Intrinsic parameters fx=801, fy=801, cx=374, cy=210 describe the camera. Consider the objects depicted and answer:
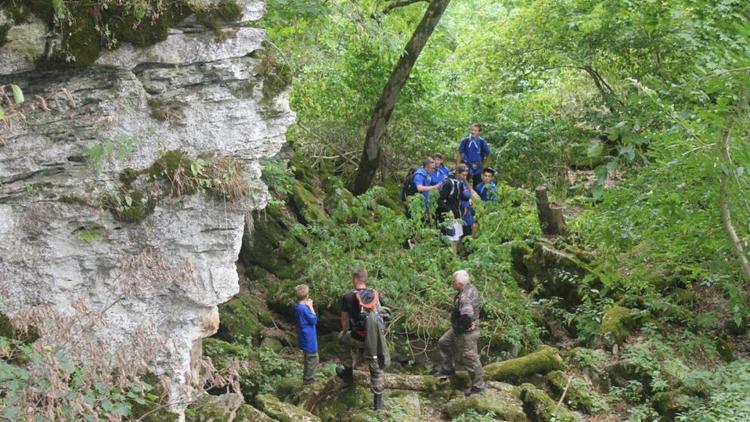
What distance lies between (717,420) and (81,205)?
6.38m

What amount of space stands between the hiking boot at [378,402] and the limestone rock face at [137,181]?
222 centimetres

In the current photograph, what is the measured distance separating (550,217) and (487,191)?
1.28m

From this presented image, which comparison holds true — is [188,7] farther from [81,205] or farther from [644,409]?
[644,409]

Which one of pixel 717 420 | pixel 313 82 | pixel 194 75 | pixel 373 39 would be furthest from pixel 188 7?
pixel 313 82

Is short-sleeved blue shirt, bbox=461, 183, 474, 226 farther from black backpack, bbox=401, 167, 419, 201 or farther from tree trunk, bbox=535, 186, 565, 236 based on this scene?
tree trunk, bbox=535, 186, 565, 236

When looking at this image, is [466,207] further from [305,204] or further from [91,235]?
[91,235]

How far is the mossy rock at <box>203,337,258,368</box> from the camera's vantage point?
922 cm

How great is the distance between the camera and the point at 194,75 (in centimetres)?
693

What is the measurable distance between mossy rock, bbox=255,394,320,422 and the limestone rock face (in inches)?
45.7

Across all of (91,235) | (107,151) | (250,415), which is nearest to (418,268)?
(250,415)

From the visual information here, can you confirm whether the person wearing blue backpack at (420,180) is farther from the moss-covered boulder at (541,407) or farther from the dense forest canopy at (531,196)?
the moss-covered boulder at (541,407)

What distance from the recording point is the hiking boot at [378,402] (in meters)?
8.60

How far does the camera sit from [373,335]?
27.9 feet

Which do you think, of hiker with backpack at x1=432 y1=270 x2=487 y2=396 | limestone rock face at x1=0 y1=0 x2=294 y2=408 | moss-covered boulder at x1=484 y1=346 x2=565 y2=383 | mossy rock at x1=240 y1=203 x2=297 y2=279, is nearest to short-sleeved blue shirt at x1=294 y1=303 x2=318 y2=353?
hiker with backpack at x1=432 y1=270 x2=487 y2=396
